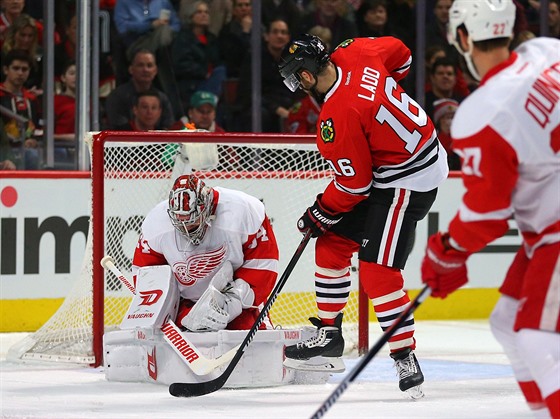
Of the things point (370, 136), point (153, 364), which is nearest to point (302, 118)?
point (153, 364)

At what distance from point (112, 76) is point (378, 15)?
63.2 inches

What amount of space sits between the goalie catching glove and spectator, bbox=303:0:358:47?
106 inches

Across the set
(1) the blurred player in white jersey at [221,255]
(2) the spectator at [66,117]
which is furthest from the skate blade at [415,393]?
(2) the spectator at [66,117]

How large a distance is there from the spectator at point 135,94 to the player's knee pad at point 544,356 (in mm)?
4192

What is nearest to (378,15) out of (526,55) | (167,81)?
(167,81)

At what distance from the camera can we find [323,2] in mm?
6969

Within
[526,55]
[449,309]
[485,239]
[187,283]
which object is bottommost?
[449,309]

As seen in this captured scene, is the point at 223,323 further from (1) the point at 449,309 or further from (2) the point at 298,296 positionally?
(1) the point at 449,309

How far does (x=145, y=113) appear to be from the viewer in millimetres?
6434

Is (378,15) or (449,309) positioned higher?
(378,15)

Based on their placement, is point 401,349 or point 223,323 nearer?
point 401,349

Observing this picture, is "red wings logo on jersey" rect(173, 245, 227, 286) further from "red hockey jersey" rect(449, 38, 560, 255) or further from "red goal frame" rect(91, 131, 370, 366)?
"red hockey jersey" rect(449, 38, 560, 255)

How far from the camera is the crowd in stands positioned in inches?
244

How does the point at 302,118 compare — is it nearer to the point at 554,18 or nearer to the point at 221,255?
the point at 554,18
